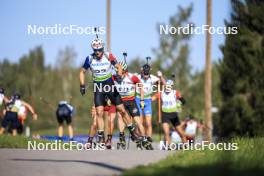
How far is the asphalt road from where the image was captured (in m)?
11.4

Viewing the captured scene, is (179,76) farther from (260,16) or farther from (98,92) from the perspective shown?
(98,92)

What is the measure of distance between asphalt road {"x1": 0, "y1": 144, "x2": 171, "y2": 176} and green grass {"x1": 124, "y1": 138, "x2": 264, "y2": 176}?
0.62 metres

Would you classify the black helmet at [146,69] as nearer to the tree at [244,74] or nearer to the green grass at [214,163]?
the green grass at [214,163]

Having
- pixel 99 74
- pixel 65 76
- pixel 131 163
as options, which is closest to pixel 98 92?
pixel 99 74

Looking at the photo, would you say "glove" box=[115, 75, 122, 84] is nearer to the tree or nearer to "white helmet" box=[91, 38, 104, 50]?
"white helmet" box=[91, 38, 104, 50]

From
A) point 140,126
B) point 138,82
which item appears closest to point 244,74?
point 138,82

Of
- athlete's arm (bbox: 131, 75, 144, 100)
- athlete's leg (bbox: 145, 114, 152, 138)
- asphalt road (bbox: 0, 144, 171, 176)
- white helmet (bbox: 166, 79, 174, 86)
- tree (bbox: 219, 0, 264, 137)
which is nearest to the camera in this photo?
asphalt road (bbox: 0, 144, 171, 176)

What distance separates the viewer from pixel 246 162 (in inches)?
449

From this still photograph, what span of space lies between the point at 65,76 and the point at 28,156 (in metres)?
82.1

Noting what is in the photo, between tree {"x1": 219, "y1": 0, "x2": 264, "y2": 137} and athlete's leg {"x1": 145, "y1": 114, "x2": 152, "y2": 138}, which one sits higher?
tree {"x1": 219, "y1": 0, "x2": 264, "y2": 137}

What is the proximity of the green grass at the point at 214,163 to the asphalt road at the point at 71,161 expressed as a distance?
2.03ft

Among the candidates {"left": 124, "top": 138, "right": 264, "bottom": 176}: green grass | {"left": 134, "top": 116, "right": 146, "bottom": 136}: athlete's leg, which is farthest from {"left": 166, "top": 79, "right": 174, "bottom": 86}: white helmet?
{"left": 124, "top": 138, "right": 264, "bottom": 176}: green grass

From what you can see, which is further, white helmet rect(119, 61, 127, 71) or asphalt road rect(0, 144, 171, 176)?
white helmet rect(119, 61, 127, 71)

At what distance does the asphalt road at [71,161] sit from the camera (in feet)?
37.3
